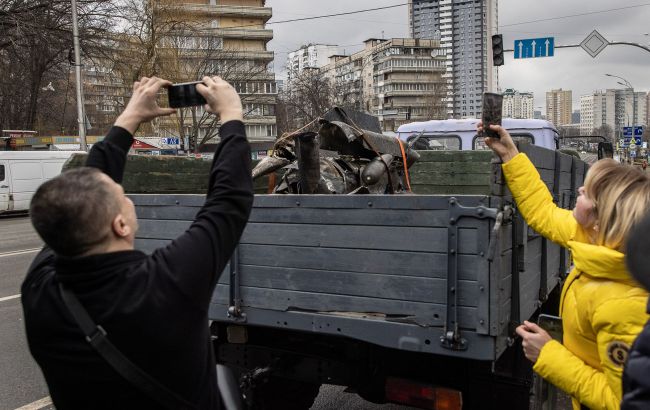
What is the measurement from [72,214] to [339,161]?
275 cm

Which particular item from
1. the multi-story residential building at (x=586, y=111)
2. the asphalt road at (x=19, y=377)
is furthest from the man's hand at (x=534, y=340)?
the multi-story residential building at (x=586, y=111)

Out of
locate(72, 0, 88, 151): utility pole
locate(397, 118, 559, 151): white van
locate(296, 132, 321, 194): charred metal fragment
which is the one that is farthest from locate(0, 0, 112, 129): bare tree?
locate(296, 132, 321, 194): charred metal fragment

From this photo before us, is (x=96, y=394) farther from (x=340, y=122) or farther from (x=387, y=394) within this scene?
(x=340, y=122)

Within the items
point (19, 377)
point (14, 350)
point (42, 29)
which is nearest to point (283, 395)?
point (19, 377)

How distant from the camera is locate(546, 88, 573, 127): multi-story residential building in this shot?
482 feet

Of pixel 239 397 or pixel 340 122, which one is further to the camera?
pixel 340 122

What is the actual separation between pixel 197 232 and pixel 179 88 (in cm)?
59

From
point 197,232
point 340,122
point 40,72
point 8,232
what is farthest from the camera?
point 40,72

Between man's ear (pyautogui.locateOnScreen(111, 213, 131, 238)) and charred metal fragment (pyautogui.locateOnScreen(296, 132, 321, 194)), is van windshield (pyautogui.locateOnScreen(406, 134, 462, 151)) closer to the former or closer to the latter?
charred metal fragment (pyautogui.locateOnScreen(296, 132, 321, 194))

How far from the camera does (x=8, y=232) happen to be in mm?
17172

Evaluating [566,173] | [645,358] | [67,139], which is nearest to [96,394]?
[645,358]

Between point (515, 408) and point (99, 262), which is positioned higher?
point (99, 262)

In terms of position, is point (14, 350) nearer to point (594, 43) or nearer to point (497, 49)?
point (497, 49)

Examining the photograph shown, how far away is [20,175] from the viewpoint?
862 inches
